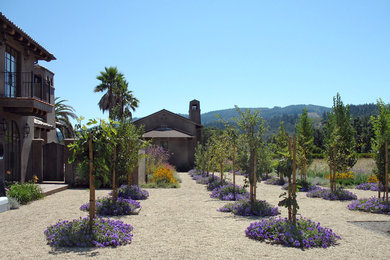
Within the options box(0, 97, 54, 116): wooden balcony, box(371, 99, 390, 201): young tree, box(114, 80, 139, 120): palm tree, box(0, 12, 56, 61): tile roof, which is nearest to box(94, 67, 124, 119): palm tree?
box(114, 80, 139, 120): palm tree

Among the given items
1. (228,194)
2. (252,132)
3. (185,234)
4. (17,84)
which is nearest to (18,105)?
(17,84)

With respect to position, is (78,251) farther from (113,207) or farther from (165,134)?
(165,134)

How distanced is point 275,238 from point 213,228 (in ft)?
5.40

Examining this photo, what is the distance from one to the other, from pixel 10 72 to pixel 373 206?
13.9m

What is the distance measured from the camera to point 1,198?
875 centimetres

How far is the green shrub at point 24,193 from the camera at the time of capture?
10.2 m

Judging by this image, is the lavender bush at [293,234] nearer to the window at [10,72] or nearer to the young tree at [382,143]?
the young tree at [382,143]

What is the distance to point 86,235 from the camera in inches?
245

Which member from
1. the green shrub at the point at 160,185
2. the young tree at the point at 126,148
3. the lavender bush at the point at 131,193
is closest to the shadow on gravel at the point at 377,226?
the young tree at the point at 126,148

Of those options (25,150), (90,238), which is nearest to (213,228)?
(90,238)

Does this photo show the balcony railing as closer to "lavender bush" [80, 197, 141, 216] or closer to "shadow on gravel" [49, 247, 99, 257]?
"lavender bush" [80, 197, 141, 216]

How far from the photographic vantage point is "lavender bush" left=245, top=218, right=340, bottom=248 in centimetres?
623

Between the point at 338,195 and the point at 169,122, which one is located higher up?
the point at 169,122

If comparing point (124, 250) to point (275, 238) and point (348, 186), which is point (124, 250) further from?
point (348, 186)
